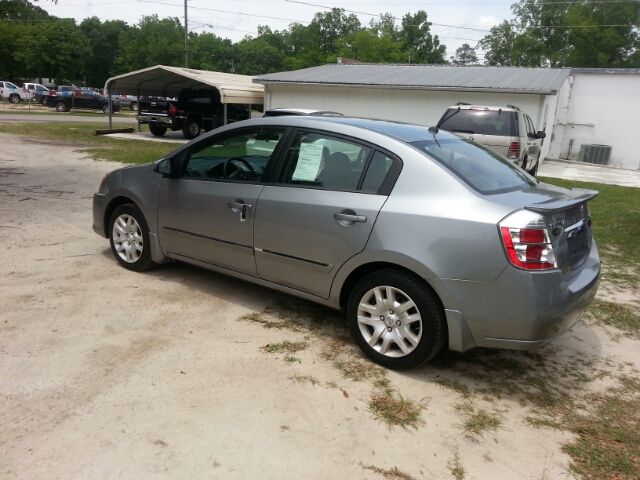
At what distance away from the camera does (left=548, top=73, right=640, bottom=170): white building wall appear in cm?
2119

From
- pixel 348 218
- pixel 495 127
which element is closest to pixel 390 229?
pixel 348 218

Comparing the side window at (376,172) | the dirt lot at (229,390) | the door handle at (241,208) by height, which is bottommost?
the dirt lot at (229,390)

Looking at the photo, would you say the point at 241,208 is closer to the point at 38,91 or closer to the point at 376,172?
the point at 376,172

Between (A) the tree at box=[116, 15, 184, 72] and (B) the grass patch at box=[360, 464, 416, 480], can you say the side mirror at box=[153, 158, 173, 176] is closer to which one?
(B) the grass patch at box=[360, 464, 416, 480]

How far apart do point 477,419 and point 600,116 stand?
22328 millimetres

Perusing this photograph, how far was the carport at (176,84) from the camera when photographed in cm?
1989

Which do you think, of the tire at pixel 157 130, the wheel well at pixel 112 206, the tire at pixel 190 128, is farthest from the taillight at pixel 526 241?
the tire at pixel 157 130

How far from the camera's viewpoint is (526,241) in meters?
3.14

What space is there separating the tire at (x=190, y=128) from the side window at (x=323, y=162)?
18.4 m

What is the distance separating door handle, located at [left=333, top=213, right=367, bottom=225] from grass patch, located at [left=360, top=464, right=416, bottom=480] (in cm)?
158

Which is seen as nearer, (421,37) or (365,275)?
(365,275)

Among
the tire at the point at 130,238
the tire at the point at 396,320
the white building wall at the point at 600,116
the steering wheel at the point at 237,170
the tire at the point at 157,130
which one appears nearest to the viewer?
the tire at the point at 396,320

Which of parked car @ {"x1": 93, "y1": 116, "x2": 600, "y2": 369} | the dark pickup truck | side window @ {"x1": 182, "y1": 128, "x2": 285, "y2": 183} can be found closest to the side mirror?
parked car @ {"x1": 93, "y1": 116, "x2": 600, "y2": 369}

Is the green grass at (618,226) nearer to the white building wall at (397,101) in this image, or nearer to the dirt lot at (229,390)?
the dirt lot at (229,390)
